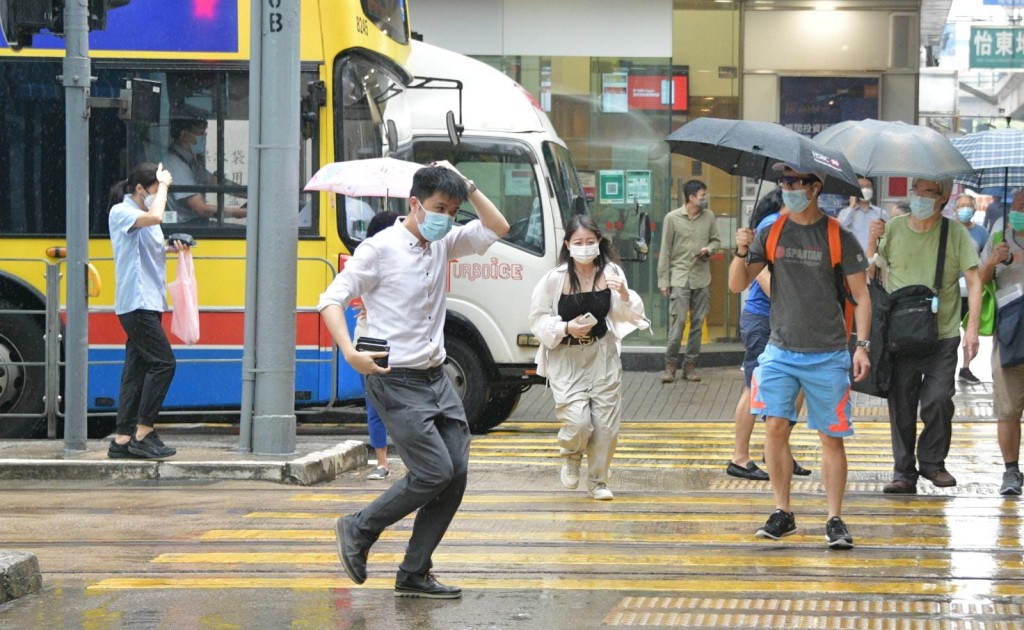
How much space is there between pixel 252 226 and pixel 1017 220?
4542mm

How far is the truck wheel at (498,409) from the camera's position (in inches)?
502

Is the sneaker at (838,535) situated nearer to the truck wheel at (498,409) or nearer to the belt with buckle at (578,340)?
the belt with buckle at (578,340)

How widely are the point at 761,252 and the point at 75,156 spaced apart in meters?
4.48

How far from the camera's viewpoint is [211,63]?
448 inches

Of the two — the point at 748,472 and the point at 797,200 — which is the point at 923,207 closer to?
the point at 797,200

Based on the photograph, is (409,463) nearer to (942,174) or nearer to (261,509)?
(261,509)

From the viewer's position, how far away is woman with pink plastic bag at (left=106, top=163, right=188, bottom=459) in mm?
9688

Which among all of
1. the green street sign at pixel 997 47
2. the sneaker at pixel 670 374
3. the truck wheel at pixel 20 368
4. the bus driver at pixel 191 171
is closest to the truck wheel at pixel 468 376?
the bus driver at pixel 191 171

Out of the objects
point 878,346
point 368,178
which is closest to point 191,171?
point 368,178

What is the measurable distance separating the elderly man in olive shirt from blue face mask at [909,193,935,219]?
22.3ft

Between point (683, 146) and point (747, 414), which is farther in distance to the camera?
point (747, 414)

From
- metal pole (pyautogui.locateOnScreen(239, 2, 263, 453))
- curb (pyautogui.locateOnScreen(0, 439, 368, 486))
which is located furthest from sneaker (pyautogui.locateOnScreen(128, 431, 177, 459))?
metal pole (pyautogui.locateOnScreen(239, 2, 263, 453))

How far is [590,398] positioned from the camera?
9031 millimetres

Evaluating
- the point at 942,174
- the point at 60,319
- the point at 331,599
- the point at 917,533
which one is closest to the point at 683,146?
the point at 942,174
